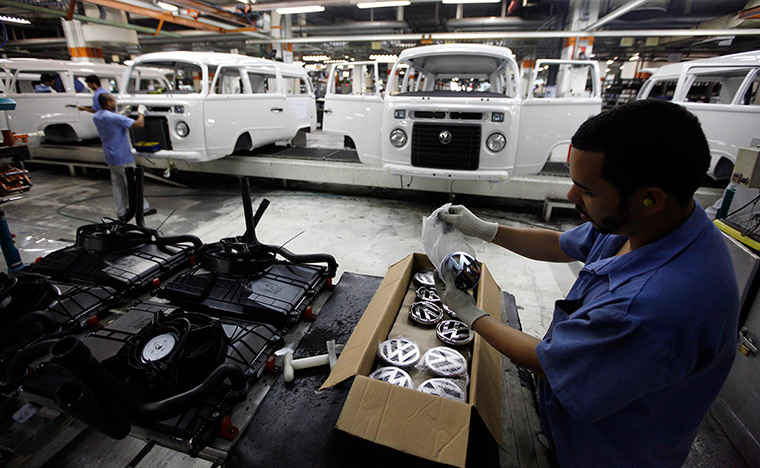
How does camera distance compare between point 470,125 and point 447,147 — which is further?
point 447,147

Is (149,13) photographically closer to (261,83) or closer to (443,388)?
(261,83)

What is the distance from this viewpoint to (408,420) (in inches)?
45.8

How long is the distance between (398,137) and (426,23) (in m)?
10.2

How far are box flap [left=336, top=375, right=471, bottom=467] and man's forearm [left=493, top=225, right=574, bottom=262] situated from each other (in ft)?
2.96

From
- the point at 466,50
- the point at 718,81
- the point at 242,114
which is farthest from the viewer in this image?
the point at 718,81

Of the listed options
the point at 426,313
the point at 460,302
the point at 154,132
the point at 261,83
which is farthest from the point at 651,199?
the point at 261,83

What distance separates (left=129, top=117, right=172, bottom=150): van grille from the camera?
5.25 meters

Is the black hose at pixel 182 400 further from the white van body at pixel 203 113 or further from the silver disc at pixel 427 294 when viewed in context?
the white van body at pixel 203 113

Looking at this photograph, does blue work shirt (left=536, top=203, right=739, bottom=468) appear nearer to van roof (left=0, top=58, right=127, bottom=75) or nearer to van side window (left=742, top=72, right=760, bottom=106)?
van side window (left=742, top=72, right=760, bottom=106)

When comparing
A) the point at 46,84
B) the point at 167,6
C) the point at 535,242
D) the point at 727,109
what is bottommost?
the point at 535,242

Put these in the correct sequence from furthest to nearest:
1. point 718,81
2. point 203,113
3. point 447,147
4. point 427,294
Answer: point 718,81
point 203,113
point 447,147
point 427,294

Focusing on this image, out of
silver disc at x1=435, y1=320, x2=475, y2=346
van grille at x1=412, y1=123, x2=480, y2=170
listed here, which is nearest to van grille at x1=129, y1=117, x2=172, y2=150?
van grille at x1=412, y1=123, x2=480, y2=170

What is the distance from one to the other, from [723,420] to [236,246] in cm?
299

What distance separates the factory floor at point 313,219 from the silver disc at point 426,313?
4.10ft
